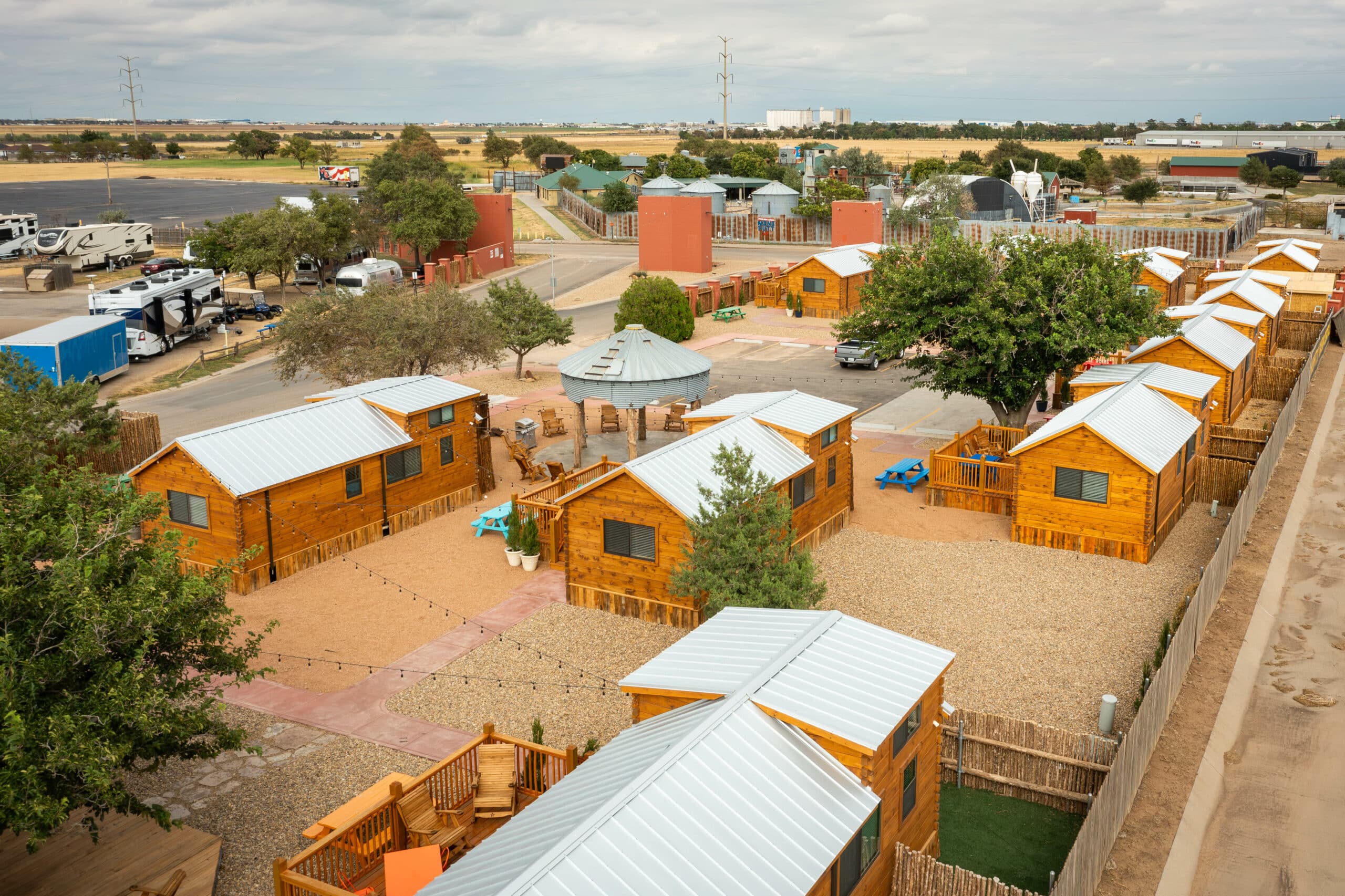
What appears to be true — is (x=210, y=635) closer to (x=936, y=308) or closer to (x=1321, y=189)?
(x=936, y=308)

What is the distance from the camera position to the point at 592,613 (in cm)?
2216

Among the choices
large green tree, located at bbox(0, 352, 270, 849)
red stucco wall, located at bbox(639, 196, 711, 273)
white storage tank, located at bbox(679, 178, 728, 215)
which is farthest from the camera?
white storage tank, located at bbox(679, 178, 728, 215)

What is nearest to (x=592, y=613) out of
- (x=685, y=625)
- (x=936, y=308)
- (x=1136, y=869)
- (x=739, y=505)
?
(x=685, y=625)

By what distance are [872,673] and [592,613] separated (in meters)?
9.79

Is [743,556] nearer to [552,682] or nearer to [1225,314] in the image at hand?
[552,682]

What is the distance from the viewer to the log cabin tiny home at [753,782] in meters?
10.3

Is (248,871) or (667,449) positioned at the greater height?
(667,449)

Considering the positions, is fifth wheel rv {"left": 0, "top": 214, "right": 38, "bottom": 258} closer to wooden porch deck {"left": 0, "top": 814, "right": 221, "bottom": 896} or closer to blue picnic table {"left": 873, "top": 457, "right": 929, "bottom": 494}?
blue picnic table {"left": 873, "top": 457, "right": 929, "bottom": 494}

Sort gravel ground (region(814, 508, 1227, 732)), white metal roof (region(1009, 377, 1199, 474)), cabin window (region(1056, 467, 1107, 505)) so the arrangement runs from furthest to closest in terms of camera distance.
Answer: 1. cabin window (region(1056, 467, 1107, 505))
2. white metal roof (region(1009, 377, 1199, 474))
3. gravel ground (region(814, 508, 1227, 732))

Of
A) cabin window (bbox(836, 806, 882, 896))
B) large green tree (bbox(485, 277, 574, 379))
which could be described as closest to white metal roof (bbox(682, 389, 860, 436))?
cabin window (bbox(836, 806, 882, 896))

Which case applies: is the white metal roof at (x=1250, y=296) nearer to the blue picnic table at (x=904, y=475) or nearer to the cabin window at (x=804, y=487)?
the blue picnic table at (x=904, y=475)

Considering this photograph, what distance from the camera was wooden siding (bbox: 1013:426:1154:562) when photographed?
23906 mm

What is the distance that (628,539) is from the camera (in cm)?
2194

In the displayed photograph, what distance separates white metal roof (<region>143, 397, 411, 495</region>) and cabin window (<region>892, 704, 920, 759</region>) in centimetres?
1475
